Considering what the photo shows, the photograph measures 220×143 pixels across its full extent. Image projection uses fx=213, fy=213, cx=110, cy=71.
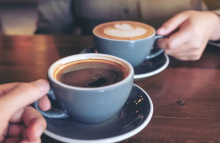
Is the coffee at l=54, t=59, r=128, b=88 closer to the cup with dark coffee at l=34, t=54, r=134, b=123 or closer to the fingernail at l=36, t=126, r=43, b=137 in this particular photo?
the cup with dark coffee at l=34, t=54, r=134, b=123

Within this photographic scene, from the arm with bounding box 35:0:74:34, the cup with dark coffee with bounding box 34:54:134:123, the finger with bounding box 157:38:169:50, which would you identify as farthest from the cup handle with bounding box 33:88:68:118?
the arm with bounding box 35:0:74:34

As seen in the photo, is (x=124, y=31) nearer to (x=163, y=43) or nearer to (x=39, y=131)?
(x=163, y=43)

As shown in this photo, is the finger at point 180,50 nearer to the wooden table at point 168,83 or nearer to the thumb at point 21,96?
the wooden table at point 168,83

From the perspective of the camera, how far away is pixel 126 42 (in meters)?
0.63

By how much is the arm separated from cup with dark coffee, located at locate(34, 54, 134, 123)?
0.90 metres

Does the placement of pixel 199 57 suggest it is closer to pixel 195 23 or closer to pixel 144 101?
pixel 195 23

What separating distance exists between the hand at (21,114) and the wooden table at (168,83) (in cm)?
6

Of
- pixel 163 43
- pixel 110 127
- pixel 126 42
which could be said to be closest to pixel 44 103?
pixel 110 127

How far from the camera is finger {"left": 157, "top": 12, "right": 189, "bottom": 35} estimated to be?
2.49 feet

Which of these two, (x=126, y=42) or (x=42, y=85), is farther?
(x=126, y=42)

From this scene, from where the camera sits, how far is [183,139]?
41 cm

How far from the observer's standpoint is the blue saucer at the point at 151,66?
2.11ft

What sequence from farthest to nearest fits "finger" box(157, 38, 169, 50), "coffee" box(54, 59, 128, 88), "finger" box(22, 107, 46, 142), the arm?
the arm, "finger" box(157, 38, 169, 50), "coffee" box(54, 59, 128, 88), "finger" box(22, 107, 46, 142)

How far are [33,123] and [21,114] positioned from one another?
0.23 ft
